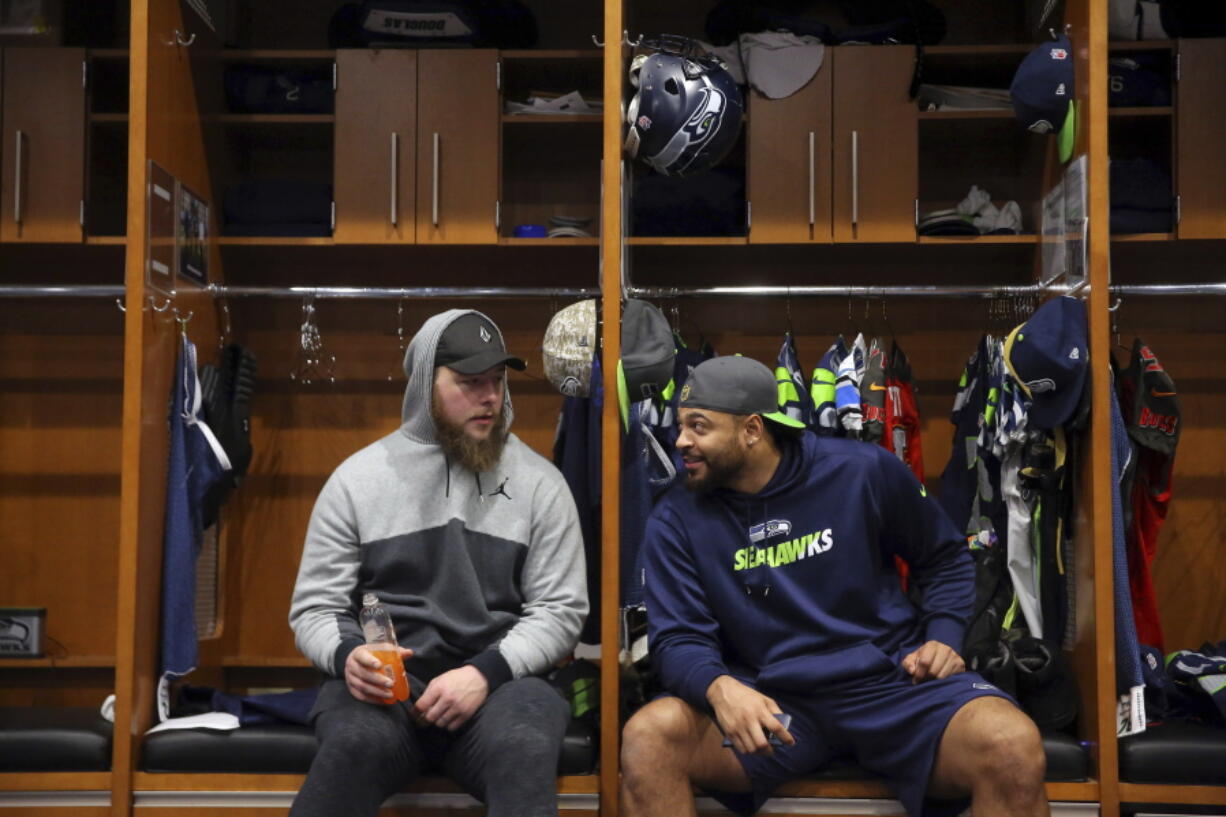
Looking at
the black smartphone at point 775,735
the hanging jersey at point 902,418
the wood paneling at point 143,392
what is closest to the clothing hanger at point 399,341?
the wood paneling at point 143,392

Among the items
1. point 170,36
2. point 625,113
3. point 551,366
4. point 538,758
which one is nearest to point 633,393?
point 551,366

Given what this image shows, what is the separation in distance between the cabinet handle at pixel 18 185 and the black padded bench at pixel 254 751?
149 centimetres

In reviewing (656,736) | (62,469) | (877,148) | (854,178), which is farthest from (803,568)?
(62,469)

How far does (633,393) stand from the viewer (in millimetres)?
2918

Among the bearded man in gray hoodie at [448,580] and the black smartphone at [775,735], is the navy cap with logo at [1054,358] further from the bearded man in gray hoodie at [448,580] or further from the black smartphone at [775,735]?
the bearded man in gray hoodie at [448,580]

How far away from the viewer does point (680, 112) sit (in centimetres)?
295

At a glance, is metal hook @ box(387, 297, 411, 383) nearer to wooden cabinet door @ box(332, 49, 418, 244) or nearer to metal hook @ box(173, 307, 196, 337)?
wooden cabinet door @ box(332, 49, 418, 244)

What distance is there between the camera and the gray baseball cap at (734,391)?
2.71 m

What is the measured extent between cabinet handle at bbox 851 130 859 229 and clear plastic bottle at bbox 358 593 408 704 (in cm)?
162

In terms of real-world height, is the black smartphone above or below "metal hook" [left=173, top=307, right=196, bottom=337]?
below

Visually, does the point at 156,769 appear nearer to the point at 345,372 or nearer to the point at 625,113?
the point at 345,372

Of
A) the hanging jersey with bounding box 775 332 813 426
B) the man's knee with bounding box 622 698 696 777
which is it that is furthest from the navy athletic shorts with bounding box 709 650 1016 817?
the hanging jersey with bounding box 775 332 813 426

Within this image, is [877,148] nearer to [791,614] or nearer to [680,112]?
[680,112]

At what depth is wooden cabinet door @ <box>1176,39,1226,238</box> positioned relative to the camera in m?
3.30
